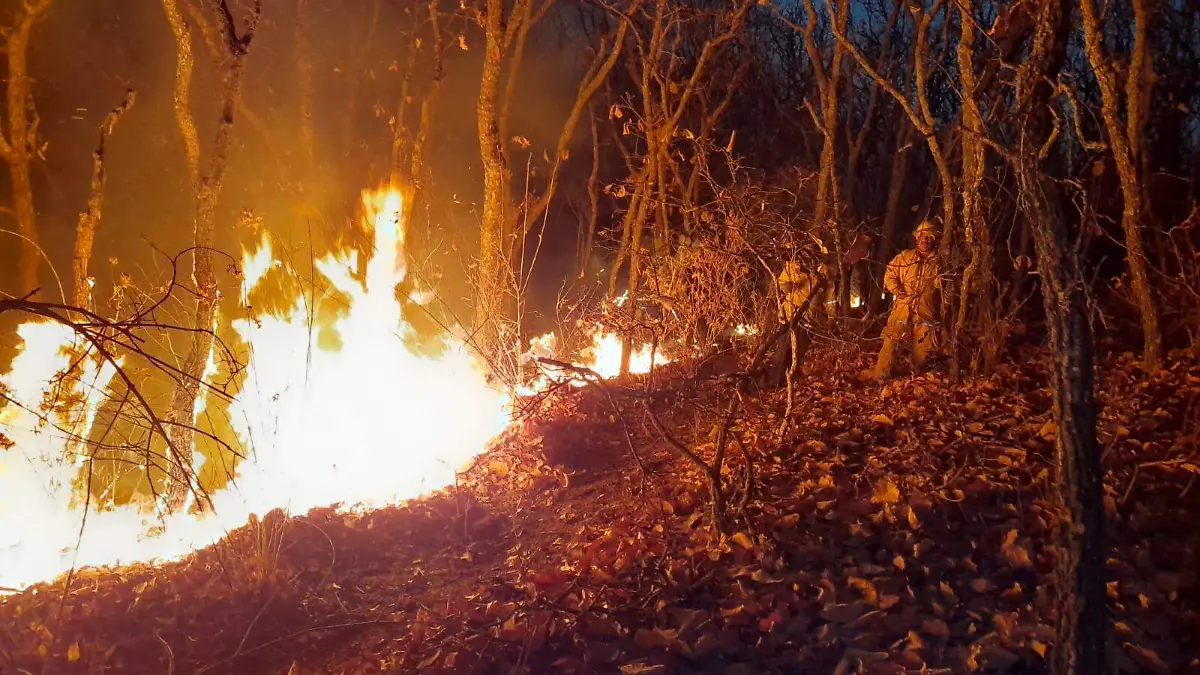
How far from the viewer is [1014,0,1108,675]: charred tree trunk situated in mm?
3043

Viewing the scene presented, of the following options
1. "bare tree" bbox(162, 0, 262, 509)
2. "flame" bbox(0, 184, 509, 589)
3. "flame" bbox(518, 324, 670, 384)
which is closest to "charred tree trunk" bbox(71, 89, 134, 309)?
"flame" bbox(0, 184, 509, 589)

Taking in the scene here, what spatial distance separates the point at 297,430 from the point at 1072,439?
23.1 feet

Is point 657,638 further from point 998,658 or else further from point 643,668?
point 998,658

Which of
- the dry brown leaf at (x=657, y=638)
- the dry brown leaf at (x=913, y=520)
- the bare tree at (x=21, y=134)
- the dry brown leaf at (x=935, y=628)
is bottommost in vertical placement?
the dry brown leaf at (x=657, y=638)

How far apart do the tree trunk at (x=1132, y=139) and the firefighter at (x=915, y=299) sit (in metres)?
1.65

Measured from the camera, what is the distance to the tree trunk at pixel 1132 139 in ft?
19.9

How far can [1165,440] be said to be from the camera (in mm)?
5812

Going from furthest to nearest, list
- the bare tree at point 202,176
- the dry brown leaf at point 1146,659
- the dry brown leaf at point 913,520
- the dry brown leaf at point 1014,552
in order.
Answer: the bare tree at point 202,176, the dry brown leaf at point 913,520, the dry brown leaf at point 1014,552, the dry brown leaf at point 1146,659

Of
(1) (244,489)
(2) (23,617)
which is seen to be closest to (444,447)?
(1) (244,489)

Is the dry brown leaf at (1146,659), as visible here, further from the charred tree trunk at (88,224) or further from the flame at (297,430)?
the charred tree trunk at (88,224)

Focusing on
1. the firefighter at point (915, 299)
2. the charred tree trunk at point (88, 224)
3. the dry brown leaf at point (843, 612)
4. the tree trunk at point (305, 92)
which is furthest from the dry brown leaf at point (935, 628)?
the tree trunk at point (305, 92)

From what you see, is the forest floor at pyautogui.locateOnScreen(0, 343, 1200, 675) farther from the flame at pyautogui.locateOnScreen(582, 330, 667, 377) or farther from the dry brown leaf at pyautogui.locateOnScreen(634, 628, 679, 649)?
the flame at pyautogui.locateOnScreen(582, 330, 667, 377)

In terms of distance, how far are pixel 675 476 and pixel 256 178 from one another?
1312cm

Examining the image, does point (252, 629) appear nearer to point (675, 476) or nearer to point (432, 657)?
point (432, 657)
